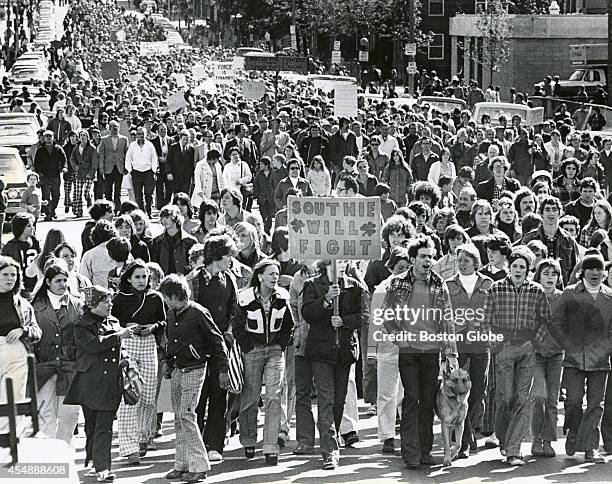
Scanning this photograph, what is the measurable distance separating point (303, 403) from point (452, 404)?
45.2 inches

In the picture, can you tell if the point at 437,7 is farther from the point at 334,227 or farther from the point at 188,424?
the point at 188,424

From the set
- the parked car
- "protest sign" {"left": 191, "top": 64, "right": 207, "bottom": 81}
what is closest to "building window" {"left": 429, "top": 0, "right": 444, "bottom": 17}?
"protest sign" {"left": 191, "top": 64, "right": 207, "bottom": 81}

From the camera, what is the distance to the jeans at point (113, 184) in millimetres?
27688

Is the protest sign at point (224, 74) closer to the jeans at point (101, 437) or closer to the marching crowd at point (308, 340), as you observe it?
the marching crowd at point (308, 340)

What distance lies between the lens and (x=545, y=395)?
12.5 metres

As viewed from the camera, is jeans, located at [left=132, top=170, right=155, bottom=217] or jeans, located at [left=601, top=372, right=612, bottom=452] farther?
jeans, located at [left=132, top=170, right=155, bottom=217]

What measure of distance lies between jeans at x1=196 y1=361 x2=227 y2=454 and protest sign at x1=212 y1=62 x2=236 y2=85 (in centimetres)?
4404

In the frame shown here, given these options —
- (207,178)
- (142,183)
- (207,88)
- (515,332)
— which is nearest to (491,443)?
(515,332)

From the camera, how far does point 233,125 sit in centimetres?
2895

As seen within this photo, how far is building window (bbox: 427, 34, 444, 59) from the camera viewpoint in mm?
82812

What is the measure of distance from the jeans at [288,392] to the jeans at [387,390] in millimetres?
790

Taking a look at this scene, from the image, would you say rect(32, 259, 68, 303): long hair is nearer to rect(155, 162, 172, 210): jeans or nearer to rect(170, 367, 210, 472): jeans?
rect(170, 367, 210, 472): jeans

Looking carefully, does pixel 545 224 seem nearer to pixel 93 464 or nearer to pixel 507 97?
pixel 93 464

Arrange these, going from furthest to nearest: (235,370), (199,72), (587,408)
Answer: (199,72)
(587,408)
(235,370)
